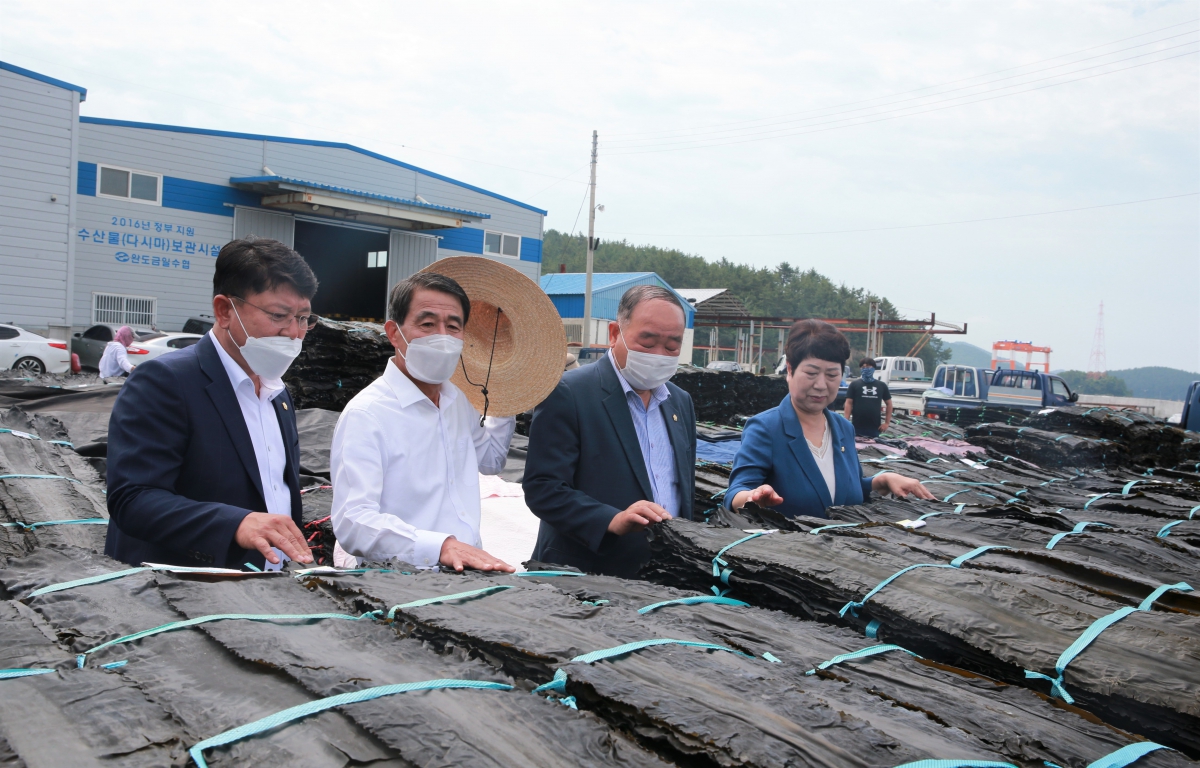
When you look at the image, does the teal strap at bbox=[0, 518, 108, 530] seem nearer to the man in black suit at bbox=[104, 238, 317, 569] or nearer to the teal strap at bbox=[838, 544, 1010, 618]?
the man in black suit at bbox=[104, 238, 317, 569]

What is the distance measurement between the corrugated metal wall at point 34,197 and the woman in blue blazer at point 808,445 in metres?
19.2

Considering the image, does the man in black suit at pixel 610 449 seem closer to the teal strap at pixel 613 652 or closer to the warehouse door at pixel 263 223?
the teal strap at pixel 613 652

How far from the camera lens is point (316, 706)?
1091mm

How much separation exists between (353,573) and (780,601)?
1.07 meters

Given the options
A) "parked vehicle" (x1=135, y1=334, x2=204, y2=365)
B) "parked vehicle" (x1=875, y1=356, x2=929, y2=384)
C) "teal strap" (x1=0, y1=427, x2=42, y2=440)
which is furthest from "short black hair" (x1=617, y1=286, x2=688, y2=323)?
"parked vehicle" (x1=875, y1=356, x2=929, y2=384)

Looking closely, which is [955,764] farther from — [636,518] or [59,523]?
[59,523]

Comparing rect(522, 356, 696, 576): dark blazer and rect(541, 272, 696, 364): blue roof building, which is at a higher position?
rect(541, 272, 696, 364): blue roof building

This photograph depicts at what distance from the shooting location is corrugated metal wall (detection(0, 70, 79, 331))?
16500mm

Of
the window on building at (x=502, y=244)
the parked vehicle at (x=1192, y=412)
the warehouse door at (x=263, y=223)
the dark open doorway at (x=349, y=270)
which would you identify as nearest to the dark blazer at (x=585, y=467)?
the parked vehicle at (x=1192, y=412)

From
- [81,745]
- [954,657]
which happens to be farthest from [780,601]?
[81,745]

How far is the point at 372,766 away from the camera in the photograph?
1.00 meters

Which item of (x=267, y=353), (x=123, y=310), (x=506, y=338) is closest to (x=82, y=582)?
(x=267, y=353)

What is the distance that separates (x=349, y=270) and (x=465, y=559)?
25025 mm

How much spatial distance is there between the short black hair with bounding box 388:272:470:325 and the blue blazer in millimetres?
1257
